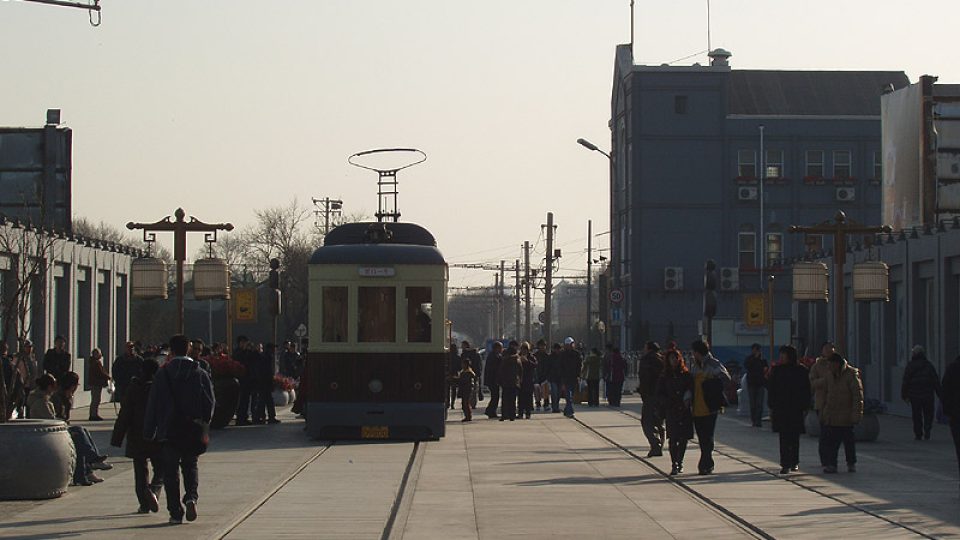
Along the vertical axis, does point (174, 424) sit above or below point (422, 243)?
below

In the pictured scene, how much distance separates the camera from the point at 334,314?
28.2 metres

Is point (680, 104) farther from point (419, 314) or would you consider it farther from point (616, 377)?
point (419, 314)

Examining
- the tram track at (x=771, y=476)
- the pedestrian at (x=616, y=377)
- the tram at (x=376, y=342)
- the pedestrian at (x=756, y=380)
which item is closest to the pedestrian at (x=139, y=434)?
the tram track at (x=771, y=476)

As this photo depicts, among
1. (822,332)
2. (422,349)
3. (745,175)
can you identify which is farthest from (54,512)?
(745,175)

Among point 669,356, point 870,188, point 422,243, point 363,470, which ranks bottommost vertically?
point 363,470

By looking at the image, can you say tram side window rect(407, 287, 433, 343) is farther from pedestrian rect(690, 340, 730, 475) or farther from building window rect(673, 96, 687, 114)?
building window rect(673, 96, 687, 114)

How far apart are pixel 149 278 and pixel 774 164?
5168 cm

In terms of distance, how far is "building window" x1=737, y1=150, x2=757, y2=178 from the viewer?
77.1 metres

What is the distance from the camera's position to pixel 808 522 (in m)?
15.8

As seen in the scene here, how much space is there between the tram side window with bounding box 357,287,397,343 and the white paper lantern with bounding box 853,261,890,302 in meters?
8.27

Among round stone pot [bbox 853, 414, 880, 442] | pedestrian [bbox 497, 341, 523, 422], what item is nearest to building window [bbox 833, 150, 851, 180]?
pedestrian [bbox 497, 341, 523, 422]

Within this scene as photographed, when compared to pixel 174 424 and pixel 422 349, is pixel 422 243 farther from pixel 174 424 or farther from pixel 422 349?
pixel 174 424

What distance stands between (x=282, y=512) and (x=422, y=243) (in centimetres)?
1345

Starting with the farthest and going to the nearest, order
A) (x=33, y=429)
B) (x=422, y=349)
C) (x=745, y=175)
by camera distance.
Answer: (x=745, y=175)
(x=422, y=349)
(x=33, y=429)
